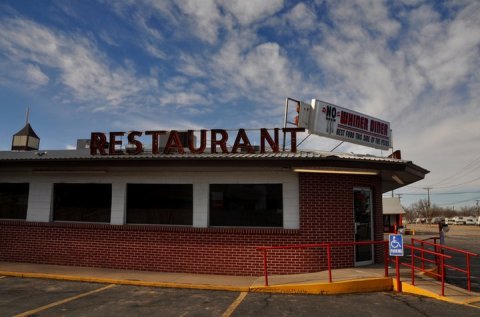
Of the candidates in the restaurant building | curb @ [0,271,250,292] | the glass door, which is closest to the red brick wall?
the restaurant building

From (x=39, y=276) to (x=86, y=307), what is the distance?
358 centimetres

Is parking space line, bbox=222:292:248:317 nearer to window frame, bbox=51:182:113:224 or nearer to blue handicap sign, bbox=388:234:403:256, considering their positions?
blue handicap sign, bbox=388:234:403:256

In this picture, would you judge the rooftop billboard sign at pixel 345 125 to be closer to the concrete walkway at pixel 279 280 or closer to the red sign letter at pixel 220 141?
the red sign letter at pixel 220 141

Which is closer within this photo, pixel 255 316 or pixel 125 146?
pixel 255 316

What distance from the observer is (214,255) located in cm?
1091

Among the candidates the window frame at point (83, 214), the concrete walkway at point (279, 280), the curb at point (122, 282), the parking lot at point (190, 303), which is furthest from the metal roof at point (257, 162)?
the parking lot at point (190, 303)

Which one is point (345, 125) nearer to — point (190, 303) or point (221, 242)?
point (221, 242)

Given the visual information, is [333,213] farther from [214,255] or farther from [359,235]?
[214,255]

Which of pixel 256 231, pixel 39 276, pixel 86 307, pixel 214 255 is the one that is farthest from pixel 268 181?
pixel 39 276

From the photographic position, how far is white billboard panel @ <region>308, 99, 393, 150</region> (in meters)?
14.3

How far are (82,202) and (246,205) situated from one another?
5315mm

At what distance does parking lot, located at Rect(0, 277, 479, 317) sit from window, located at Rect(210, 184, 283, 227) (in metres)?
2.73

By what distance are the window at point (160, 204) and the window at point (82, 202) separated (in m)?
0.81

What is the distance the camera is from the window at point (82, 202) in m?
12.2
